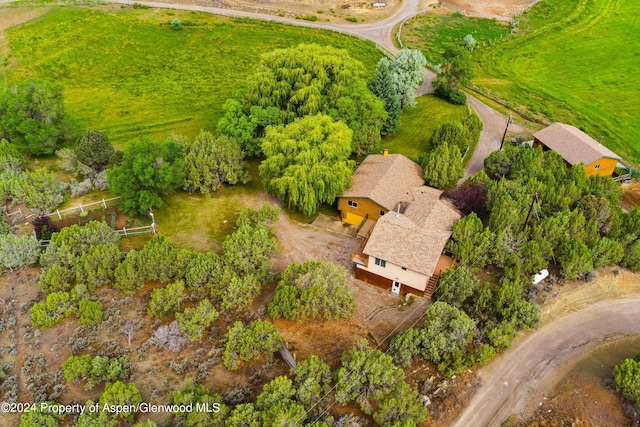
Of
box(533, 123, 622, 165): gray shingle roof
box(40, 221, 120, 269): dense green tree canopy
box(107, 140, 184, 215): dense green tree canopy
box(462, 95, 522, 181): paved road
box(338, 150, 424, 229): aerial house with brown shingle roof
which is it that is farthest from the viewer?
box(462, 95, 522, 181): paved road

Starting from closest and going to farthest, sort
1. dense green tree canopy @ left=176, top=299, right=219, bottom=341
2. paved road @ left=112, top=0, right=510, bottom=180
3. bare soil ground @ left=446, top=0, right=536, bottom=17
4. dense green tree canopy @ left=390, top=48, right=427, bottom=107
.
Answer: dense green tree canopy @ left=176, top=299, right=219, bottom=341
dense green tree canopy @ left=390, top=48, right=427, bottom=107
paved road @ left=112, top=0, right=510, bottom=180
bare soil ground @ left=446, top=0, right=536, bottom=17

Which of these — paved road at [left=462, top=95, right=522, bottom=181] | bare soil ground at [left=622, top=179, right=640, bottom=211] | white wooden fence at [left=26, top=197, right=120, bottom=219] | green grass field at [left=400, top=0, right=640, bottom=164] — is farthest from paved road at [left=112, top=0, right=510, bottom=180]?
white wooden fence at [left=26, top=197, right=120, bottom=219]

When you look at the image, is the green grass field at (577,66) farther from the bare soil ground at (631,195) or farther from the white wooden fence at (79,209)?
the white wooden fence at (79,209)

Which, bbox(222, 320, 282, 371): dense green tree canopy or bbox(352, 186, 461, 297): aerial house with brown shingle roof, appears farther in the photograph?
bbox(352, 186, 461, 297): aerial house with brown shingle roof

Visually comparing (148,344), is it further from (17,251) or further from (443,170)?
(443,170)

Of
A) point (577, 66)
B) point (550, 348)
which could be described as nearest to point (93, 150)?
point (550, 348)

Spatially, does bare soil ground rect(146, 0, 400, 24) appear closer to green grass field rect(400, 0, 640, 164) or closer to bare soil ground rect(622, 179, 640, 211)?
green grass field rect(400, 0, 640, 164)

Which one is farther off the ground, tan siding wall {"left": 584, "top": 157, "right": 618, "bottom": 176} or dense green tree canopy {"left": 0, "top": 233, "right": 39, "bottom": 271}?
tan siding wall {"left": 584, "top": 157, "right": 618, "bottom": 176}

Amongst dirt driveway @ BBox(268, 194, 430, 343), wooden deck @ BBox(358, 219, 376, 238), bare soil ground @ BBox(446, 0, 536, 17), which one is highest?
bare soil ground @ BBox(446, 0, 536, 17)
